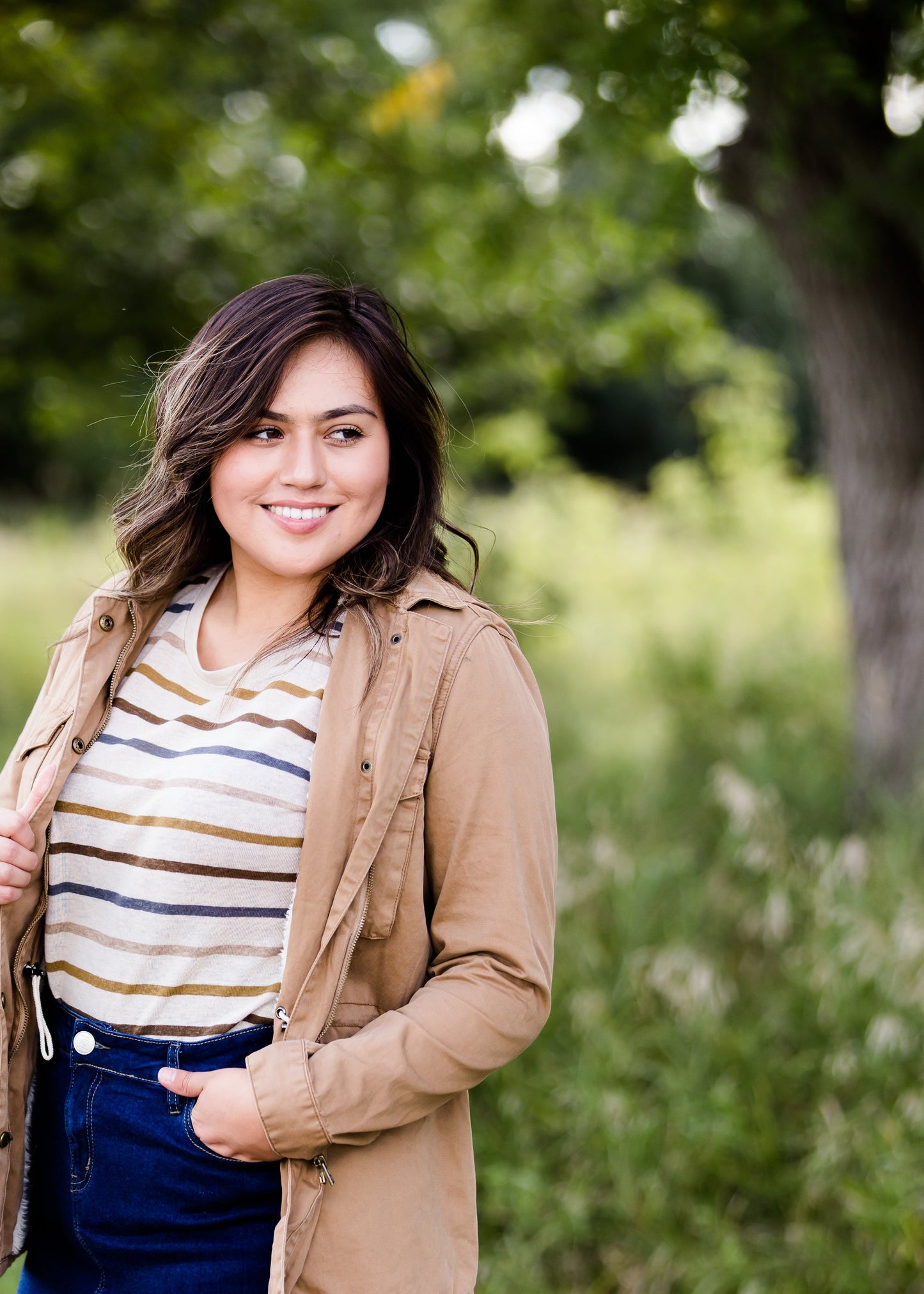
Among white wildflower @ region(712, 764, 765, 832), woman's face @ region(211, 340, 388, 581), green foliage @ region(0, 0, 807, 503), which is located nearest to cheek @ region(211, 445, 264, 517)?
woman's face @ region(211, 340, 388, 581)

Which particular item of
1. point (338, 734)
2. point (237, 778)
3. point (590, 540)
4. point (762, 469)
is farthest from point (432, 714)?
point (762, 469)

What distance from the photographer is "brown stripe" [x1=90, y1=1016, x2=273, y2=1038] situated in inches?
54.2

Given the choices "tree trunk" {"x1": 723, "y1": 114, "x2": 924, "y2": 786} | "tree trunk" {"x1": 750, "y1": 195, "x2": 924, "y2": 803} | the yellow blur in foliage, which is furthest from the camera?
the yellow blur in foliage

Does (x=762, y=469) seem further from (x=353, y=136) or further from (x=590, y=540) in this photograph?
(x=353, y=136)

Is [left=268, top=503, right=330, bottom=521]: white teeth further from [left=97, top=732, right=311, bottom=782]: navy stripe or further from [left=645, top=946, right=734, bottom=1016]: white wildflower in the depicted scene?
[left=645, top=946, right=734, bottom=1016]: white wildflower

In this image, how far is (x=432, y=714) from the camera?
1354 mm

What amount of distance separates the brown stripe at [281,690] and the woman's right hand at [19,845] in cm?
25

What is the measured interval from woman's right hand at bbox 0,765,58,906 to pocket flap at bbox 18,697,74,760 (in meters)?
0.06

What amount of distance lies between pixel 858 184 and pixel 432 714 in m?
3.52

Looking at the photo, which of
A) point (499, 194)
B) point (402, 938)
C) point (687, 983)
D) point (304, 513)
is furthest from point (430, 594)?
point (499, 194)

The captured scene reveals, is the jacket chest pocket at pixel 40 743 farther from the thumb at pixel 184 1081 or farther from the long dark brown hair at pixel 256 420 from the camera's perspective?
the thumb at pixel 184 1081

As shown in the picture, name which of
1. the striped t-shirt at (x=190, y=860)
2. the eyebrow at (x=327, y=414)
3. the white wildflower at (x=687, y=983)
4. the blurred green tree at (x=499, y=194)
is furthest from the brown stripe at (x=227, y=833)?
the blurred green tree at (x=499, y=194)

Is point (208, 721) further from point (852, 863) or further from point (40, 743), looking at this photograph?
point (852, 863)

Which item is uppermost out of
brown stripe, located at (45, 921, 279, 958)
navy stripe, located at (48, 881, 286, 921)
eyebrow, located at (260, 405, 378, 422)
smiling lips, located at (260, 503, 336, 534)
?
eyebrow, located at (260, 405, 378, 422)
